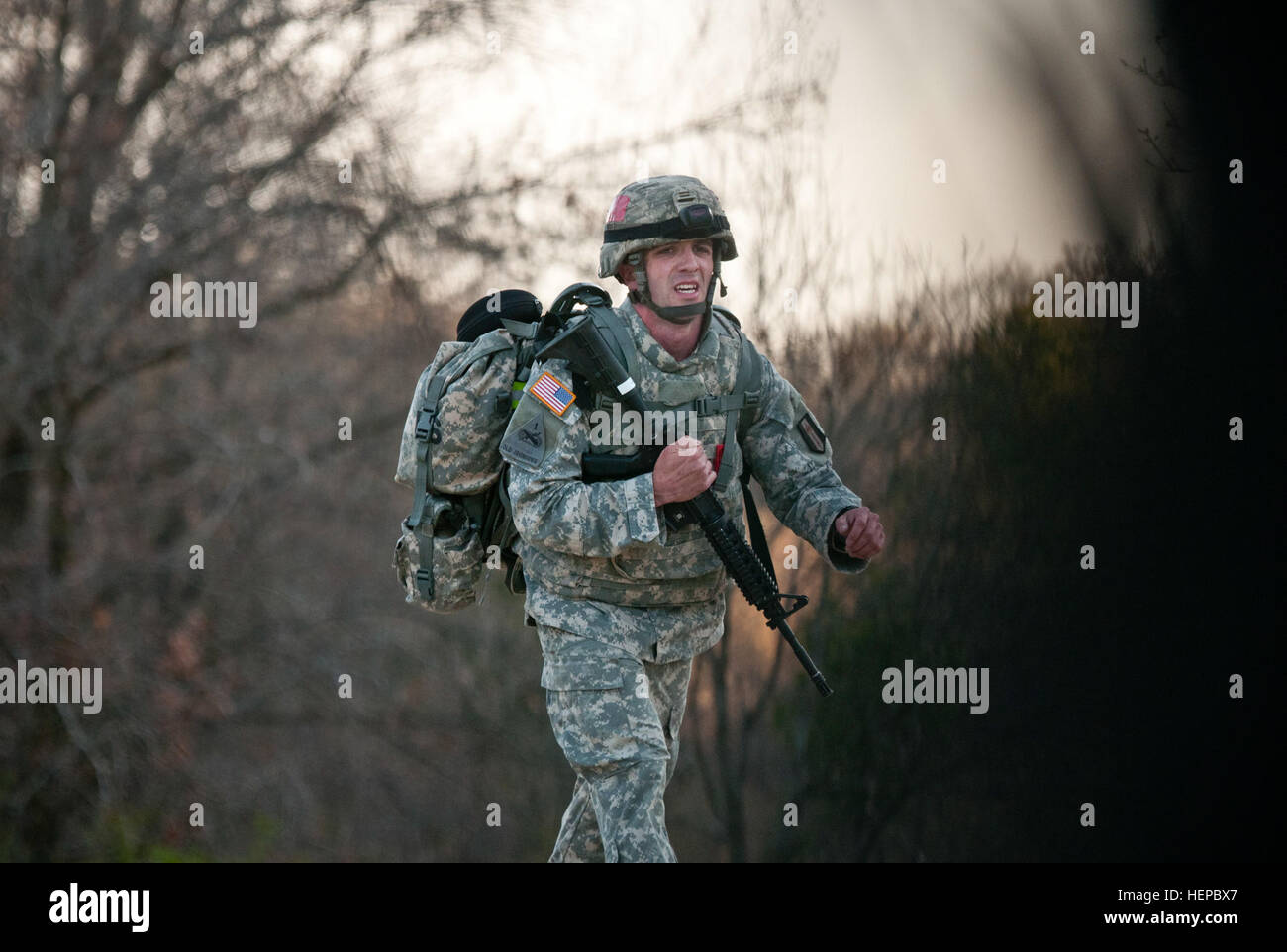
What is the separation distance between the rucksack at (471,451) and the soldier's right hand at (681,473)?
0.36m

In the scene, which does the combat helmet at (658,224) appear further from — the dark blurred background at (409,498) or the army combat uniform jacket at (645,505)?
the dark blurred background at (409,498)

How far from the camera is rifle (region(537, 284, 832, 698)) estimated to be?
3.82 metres

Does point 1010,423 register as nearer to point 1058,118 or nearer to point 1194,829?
point 1058,118

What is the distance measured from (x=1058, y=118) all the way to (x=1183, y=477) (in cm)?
167

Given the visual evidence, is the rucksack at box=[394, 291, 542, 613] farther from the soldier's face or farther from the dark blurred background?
the dark blurred background

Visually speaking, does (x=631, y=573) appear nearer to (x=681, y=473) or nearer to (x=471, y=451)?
(x=681, y=473)

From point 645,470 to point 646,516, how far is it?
0.26m

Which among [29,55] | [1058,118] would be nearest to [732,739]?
[1058,118]

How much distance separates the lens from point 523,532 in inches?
149

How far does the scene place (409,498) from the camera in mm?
10234

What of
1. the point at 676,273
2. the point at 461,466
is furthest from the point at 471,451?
the point at 676,273

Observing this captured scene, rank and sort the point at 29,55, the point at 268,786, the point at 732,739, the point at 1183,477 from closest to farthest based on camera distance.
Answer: the point at 1183,477 < the point at 732,739 < the point at 29,55 < the point at 268,786

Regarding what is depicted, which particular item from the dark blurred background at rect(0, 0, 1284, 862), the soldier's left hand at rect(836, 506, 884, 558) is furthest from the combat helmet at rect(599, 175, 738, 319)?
the dark blurred background at rect(0, 0, 1284, 862)

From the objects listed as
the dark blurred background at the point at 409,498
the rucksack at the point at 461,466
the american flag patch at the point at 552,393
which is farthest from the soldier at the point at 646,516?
the dark blurred background at the point at 409,498
